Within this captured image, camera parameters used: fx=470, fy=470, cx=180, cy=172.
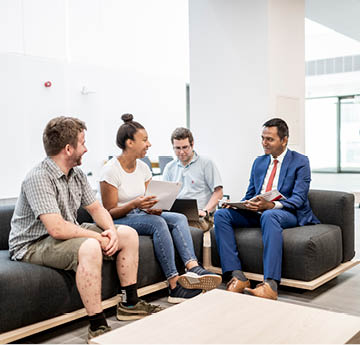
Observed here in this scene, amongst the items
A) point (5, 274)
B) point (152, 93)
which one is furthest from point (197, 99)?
point (152, 93)

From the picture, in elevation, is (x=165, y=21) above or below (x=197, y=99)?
above

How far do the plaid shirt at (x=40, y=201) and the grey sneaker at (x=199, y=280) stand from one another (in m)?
0.84

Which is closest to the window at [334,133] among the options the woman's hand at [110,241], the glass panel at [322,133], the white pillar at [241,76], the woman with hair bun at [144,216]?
the glass panel at [322,133]

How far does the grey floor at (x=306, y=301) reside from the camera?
2588 mm

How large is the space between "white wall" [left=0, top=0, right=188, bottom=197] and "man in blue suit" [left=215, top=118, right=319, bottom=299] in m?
5.90

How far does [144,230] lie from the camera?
321cm

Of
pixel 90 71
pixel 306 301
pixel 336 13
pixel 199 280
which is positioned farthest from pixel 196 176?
pixel 90 71

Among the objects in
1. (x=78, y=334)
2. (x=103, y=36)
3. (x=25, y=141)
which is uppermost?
(x=103, y=36)

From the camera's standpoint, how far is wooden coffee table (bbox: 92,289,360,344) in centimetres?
176

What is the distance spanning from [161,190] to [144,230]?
30cm

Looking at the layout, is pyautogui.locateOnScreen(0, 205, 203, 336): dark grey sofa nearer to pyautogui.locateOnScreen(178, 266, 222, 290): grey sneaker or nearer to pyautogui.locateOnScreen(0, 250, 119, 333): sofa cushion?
pyautogui.locateOnScreen(0, 250, 119, 333): sofa cushion

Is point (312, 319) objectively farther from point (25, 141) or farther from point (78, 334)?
point (25, 141)

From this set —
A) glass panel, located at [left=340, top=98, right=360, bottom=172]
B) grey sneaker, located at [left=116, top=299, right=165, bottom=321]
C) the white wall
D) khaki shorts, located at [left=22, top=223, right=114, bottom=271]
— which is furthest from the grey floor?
glass panel, located at [left=340, top=98, right=360, bottom=172]

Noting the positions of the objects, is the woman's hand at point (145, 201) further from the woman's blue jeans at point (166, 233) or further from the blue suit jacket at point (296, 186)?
the blue suit jacket at point (296, 186)
